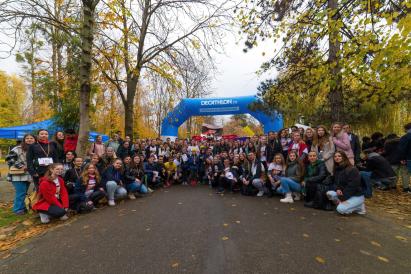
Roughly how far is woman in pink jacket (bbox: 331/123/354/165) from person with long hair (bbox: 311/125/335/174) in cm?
16

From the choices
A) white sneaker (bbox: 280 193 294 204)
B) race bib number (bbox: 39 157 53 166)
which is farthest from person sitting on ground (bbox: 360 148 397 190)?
race bib number (bbox: 39 157 53 166)

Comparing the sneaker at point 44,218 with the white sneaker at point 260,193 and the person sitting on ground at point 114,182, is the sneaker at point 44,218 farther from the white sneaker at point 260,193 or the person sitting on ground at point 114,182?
the white sneaker at point 260,193

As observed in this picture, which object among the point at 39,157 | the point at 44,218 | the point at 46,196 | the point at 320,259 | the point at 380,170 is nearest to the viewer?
the point at 320,259

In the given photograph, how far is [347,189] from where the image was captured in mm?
5246

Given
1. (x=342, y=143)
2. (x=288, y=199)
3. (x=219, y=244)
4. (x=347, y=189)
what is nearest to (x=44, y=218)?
(x=219, y=244)

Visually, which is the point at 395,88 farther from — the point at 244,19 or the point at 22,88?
the point at 22,88

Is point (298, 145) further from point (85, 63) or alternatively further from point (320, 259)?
point (85, 63)

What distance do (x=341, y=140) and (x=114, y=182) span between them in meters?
6.03

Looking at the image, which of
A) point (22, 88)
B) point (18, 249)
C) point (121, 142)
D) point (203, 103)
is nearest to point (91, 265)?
point (18, 249)

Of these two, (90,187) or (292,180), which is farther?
(292,180)

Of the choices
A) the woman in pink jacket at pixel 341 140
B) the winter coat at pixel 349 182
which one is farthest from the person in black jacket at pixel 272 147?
the winter coat at pixel 349 182

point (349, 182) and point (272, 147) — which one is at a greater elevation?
point (272, 147)

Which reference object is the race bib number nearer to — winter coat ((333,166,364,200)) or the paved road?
the paved road

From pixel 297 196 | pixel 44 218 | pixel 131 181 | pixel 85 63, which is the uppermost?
pixel 85 63
